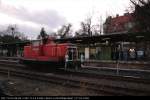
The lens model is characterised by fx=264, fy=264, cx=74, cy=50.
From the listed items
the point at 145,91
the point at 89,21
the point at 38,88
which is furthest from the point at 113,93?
the point at 89,21

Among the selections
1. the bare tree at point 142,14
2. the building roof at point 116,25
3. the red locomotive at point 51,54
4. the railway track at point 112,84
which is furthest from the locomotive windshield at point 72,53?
the building roof at point 116,25

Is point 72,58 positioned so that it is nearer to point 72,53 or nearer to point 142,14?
point 72,53

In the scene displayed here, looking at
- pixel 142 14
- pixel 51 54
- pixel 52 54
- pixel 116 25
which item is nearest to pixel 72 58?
pixel 52 54

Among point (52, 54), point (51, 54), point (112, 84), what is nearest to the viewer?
point (112, 84)

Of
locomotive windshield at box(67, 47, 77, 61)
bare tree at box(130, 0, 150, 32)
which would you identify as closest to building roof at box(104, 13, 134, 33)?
bare tree at box(130, 0, 150, 32)

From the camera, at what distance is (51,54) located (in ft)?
81.3

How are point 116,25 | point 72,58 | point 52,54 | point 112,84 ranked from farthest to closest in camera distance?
point 116,25 < point 52,54 < point 72,58 < point 112,84

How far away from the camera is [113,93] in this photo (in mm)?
13203

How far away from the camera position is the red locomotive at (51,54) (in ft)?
77.8

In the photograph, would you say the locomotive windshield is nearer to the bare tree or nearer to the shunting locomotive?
the shunting locomotive

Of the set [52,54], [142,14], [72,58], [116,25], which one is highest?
[116,25]

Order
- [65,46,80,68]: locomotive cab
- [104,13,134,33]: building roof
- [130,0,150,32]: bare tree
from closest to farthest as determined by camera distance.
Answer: [65,46,80,68]: locomotive cab → [130,0,150,32]: bare tree → [104,13,134,33]: building roof

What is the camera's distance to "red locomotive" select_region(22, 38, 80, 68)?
23719mm

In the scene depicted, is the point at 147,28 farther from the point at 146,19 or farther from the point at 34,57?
the point at 34,57
